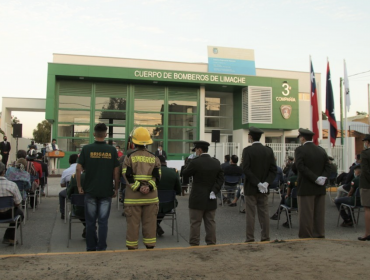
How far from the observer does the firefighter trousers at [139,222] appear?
17.2 ft

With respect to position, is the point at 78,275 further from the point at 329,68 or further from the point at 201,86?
the point at 201,86

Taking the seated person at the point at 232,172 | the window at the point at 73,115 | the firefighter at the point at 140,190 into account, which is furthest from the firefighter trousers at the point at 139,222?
the window at the point at 73,115

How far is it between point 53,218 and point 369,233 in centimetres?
669

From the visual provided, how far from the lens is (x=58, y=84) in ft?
75.6

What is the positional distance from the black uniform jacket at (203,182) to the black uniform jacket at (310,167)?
1.42 meters

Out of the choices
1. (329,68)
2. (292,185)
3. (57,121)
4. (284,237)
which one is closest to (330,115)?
(329,68)

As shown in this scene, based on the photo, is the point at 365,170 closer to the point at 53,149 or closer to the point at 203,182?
the point at 203,182

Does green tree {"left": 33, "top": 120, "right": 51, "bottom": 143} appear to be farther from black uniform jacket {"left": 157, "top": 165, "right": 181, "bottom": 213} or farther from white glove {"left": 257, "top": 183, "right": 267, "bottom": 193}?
white glove {"left": 257, "top": 183, "right": 267, "bottom": 193}

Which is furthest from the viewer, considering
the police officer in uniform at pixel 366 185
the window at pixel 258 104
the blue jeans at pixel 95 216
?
the window at pixel 258 104

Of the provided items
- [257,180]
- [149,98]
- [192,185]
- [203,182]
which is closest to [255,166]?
[257,180]

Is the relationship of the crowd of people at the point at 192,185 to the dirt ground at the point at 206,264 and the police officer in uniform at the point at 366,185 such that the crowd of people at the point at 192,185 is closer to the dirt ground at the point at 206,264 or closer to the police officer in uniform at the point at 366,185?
the police officer in uniform at the point at 366,185

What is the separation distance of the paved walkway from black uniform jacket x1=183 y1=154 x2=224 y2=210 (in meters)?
1.06

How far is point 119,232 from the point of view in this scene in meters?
7.60

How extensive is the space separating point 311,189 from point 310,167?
361 mm
